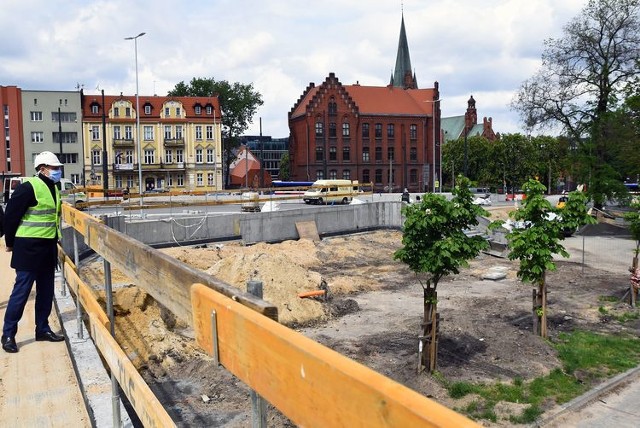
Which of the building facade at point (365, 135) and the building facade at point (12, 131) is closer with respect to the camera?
the building facade at point (12, 131)

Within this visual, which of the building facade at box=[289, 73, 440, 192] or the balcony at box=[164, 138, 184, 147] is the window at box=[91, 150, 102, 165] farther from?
the building facade at box=[289, 73, 440, 192]

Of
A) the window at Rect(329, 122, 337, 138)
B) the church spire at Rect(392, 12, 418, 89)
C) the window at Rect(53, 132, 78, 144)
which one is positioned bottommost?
the window at Rect(53, 132, 78, 144)

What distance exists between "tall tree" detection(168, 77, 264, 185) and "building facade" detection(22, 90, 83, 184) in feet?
58.7

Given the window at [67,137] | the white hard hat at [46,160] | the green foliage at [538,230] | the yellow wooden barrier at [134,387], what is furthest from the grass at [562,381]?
the window at [67,137]

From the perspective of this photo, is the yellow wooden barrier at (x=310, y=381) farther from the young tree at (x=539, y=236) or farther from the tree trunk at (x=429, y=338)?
the young tree at (x=539, y=236)

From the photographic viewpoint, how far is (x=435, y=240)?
11570mm

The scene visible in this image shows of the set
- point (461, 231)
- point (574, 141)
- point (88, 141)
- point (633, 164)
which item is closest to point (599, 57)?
point (574, 141)

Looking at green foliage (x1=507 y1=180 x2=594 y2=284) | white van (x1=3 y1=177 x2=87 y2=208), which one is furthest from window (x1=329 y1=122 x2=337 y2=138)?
green foliage (x1=507 y1=180 x2=594 y2=284)

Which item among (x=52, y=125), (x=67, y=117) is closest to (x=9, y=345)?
(x=67, y=117)

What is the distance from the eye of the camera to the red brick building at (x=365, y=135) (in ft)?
255

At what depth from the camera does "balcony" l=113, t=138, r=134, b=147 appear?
224ft

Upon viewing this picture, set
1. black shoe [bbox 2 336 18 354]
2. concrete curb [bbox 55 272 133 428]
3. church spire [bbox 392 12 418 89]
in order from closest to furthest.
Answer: concrete curb [bbox 55 272 133 428] → black shoe [bbox 2 336 18 354] → church spire [bbox 392 12 418 89]

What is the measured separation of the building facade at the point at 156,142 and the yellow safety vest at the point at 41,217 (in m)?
64.6

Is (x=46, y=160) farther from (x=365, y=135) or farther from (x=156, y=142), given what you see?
(x=365, y=135)
